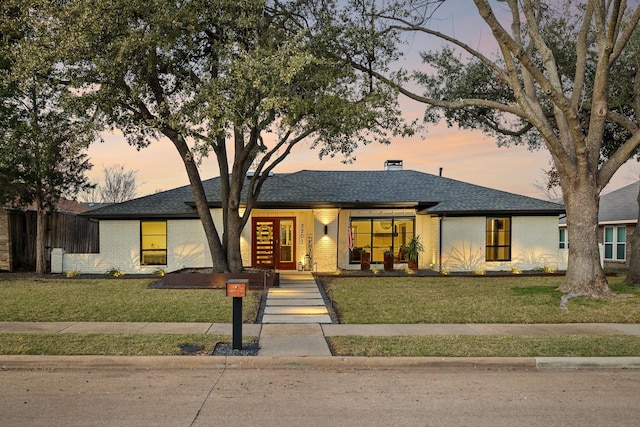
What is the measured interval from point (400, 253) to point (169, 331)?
13109 millimetres

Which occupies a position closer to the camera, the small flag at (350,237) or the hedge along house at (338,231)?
the hedge along house at (338,231)

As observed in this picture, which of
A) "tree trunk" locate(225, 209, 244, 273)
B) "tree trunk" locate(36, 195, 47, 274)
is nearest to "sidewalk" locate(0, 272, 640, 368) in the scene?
"tree trunk" locate(225, 209, 244, 273)

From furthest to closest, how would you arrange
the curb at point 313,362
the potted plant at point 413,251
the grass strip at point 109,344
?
the potted plant at point 413,251 → the grass strip at point 109,344 → the curb at point 313,362

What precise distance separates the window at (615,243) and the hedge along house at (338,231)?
7543 mm

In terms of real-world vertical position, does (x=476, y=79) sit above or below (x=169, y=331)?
above

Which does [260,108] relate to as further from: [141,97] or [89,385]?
[89,385]

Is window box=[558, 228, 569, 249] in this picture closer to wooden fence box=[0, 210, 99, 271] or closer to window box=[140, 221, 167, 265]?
window box=[140, 221, 167, 265]

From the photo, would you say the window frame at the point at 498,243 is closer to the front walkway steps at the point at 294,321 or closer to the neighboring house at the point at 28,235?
the front walkway steps at the point at 294,321

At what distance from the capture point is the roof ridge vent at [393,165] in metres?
25.4

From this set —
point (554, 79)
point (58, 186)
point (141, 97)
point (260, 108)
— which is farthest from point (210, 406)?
point (58, 186)

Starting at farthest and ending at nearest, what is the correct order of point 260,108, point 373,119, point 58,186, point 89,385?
point 58,186
point 373,119
point 260,108
point 89,385

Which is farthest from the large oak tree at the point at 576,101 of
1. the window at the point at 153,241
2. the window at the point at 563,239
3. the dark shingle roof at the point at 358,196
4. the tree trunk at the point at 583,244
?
Answer: the window at the point at 563,239

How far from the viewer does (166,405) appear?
18.0ft

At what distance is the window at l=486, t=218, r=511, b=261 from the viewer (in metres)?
20.4
